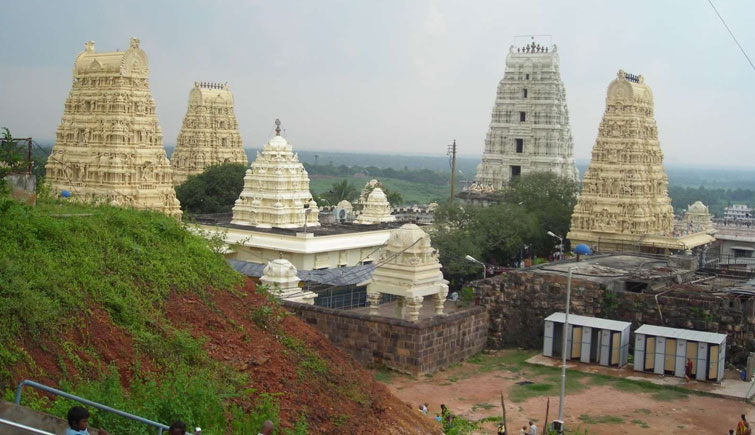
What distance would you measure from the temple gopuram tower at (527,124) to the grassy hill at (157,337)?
50.7m

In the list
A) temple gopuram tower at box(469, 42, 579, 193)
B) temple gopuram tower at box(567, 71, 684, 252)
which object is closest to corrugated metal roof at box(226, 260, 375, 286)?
temple gopuram tower at box(567, 71, 684, 252)

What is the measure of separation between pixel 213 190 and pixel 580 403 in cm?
3740

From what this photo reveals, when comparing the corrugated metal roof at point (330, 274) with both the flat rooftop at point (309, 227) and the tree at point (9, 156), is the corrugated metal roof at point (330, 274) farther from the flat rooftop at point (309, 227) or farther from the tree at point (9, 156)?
the tree at point (9, 156)

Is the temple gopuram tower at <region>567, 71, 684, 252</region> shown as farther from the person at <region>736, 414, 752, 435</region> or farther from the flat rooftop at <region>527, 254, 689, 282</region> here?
the person at <region>736, 414, 752, 435</region>

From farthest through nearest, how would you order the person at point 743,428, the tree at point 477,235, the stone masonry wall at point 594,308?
the tree at point 477,235 < the stone masonry wall at point 594,308 < the person at point 743,428

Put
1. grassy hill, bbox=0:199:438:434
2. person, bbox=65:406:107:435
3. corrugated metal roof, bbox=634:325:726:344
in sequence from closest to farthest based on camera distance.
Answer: person, bbox=65:406:107:435, grassy hill, bbox=0:199:438:434, corrugated metal roof, bbox=634:325:726:344

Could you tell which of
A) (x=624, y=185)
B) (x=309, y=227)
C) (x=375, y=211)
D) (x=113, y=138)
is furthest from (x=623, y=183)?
(x=113, y=138)

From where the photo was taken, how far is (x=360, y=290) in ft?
113

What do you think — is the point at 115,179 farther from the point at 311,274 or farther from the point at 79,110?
the point at 311,274

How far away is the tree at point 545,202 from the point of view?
45.0 metres

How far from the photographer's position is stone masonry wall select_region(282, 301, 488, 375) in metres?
25.7

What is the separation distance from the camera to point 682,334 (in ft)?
84.5

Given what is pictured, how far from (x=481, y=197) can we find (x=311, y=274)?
30.5 meters

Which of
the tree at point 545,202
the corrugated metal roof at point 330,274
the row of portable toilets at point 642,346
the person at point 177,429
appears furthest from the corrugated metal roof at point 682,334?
the person at point 177,429
